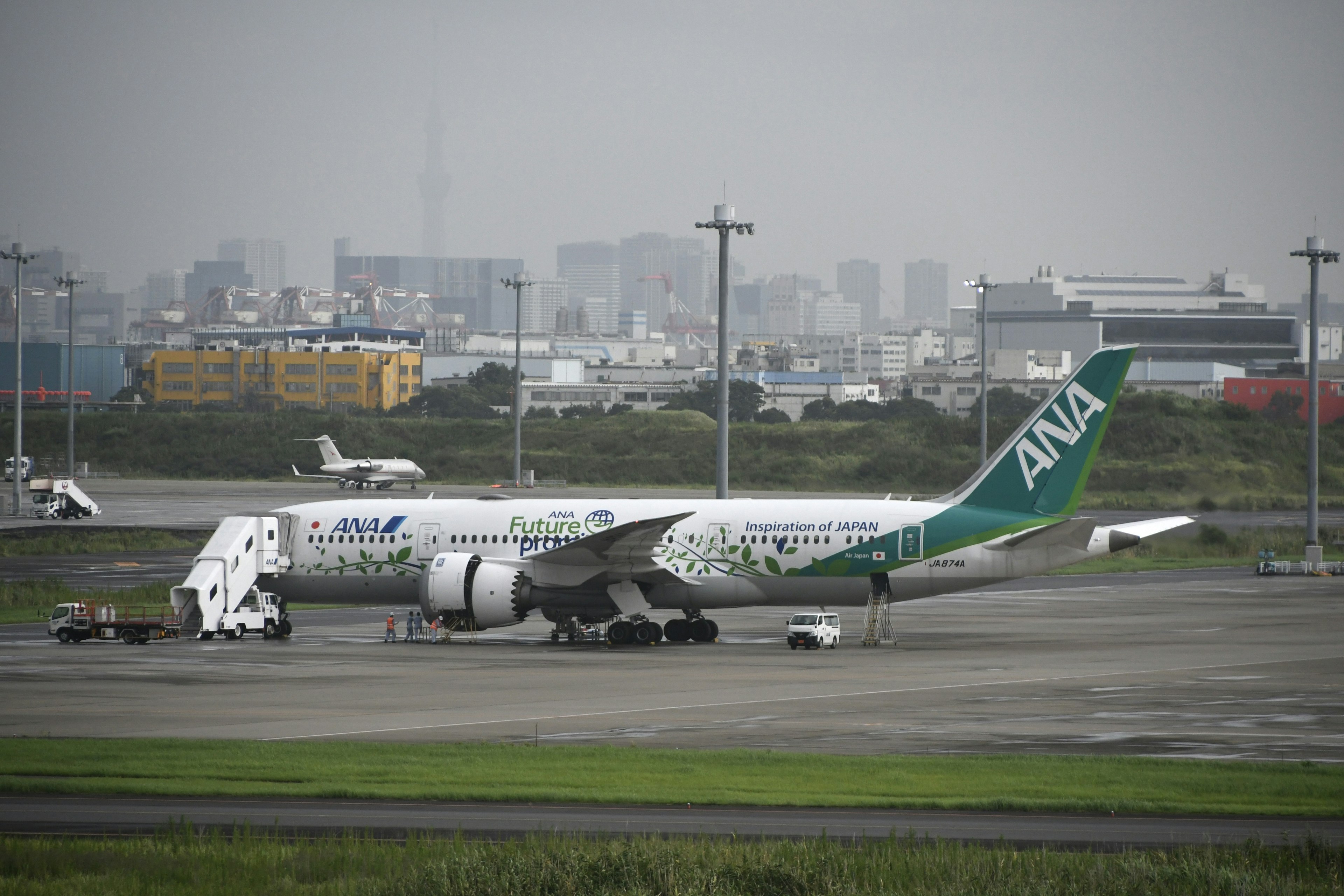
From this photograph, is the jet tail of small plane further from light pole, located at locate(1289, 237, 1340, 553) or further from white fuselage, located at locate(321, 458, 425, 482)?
light pole, located at locate(1289, 237, 1340, 553)

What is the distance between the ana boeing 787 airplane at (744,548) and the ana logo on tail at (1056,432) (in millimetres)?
38

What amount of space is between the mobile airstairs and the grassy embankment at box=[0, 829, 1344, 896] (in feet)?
92.9

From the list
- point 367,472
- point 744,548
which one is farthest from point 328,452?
point 744,548

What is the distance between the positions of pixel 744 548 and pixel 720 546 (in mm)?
724

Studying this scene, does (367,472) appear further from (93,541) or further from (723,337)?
(723,337)

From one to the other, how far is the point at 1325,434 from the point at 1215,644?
85.4 metres

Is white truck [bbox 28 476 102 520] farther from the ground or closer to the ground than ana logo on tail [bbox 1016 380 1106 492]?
closer to the ground

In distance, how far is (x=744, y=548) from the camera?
1774 inches

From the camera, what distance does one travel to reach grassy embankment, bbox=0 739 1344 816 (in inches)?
859

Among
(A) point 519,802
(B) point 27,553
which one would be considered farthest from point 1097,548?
(B) point 27,553

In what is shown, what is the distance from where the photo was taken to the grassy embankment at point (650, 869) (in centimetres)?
1650

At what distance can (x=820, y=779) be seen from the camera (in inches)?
915

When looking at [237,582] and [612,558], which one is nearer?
[612,558]

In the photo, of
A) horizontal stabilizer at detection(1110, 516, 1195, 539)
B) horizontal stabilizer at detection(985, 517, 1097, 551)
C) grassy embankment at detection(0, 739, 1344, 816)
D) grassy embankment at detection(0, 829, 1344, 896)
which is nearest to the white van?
horizontal stabilizer at detection(985, 517, 1097, 551)
